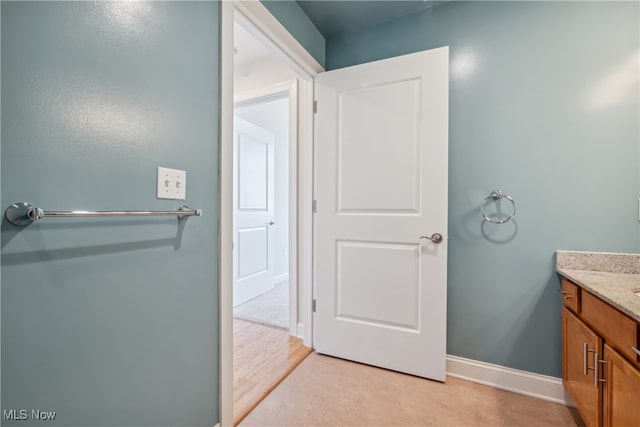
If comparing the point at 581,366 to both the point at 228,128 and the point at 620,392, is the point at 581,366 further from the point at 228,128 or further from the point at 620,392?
the point at 228,128

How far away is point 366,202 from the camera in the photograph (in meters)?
1.85

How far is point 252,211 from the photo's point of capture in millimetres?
3273

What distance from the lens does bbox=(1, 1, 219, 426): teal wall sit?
70 centimetres

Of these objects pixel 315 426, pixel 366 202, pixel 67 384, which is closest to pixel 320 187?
pixel 366 202

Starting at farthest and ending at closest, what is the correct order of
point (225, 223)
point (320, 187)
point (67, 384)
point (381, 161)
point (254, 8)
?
point (320, 187) → point (381, 161) → point (254, 8) → point (225, 223) → point (67, 384)

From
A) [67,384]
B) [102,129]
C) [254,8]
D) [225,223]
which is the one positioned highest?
[254,8]

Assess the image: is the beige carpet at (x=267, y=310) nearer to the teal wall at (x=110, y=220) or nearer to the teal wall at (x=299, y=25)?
the teal wall at (x=110, y=220)

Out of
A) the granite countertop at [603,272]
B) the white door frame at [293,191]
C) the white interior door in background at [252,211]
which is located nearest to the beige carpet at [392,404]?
the white door frame at [293,191]

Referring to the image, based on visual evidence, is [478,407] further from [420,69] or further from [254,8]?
[254,8]

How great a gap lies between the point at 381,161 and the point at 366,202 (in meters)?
0.28

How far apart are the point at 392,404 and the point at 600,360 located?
3.08 ft

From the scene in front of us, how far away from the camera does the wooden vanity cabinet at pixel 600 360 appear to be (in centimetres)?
89

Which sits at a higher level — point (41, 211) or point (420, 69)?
point (420, 69)

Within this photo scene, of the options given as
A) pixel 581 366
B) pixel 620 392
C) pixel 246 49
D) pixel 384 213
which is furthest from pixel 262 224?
pixel 620 392
